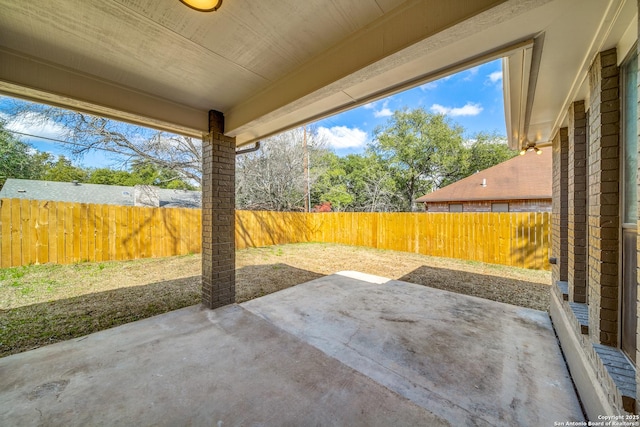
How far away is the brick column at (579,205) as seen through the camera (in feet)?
8.00

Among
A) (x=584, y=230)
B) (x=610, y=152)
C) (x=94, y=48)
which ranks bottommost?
(x=584, y=230)

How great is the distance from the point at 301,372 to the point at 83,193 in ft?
55.8

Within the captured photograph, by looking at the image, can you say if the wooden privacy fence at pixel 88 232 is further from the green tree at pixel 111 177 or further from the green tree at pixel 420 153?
the green tree at pixel 420 153

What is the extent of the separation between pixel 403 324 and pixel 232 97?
351 cm

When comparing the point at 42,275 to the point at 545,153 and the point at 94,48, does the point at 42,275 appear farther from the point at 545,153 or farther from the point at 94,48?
the point at 545,153

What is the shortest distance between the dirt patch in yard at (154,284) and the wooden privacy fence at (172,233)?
473 mm

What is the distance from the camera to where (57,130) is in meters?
8.67

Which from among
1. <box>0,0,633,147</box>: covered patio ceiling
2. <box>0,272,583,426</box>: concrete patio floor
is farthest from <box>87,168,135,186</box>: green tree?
<box>0,272,583,426</box>: concrete patio floor

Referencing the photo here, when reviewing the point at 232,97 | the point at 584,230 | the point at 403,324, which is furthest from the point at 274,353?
the point at 584,230

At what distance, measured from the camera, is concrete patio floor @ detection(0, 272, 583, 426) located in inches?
66.8

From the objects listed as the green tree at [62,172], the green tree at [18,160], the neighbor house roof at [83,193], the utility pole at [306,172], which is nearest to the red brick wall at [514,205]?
the utility pole at [306,172]

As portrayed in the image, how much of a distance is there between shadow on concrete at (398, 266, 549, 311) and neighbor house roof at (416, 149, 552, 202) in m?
7.79

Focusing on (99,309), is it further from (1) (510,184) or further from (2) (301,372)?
(1) (510,184)

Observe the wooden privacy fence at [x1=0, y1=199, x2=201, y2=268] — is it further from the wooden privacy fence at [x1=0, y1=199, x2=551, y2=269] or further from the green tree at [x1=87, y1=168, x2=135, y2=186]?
the green tree at [x1=87, y1=168, x2=135, y2=186]
